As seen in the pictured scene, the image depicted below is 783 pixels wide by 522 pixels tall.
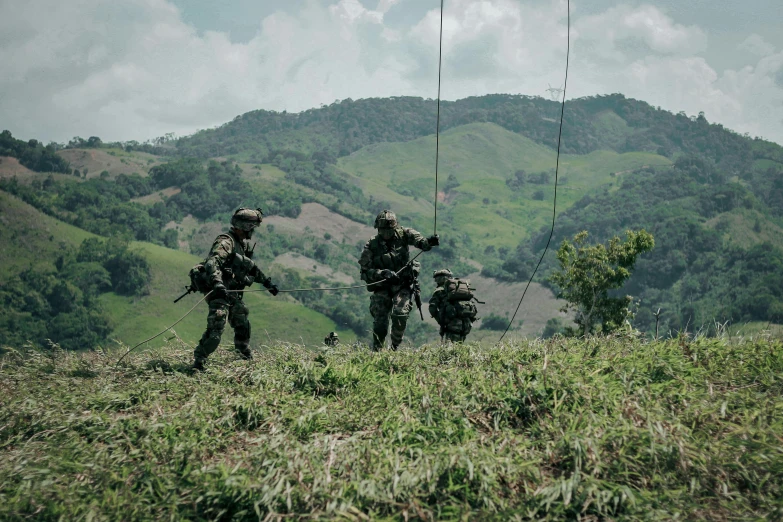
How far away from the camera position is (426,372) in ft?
32.4

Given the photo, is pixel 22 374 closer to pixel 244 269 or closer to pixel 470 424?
pixel 244 269

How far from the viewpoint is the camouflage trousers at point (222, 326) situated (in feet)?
37.2

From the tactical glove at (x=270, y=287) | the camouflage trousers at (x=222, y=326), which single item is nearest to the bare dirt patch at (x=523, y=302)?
the tactical glove at (x=270, y=287)

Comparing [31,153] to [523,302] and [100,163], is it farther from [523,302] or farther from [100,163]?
[523,302]

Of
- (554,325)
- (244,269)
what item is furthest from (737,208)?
(244,269)

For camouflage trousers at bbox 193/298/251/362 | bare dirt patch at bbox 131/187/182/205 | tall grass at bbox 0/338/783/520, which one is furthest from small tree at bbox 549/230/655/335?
bare dirt patch at bbox 131/187/182/205

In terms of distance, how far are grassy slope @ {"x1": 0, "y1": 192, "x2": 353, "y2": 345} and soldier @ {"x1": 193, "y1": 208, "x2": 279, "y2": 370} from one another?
80.8m

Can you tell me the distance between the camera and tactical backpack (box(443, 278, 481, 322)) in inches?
552

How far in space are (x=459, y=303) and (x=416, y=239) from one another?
1697 mm

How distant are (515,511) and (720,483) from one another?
1.89 meters

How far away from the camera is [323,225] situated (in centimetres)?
17900

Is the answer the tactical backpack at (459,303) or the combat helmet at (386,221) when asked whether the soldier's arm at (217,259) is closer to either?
the combat helmet at (386,221)

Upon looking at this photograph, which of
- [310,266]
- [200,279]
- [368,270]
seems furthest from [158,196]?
[200,279]

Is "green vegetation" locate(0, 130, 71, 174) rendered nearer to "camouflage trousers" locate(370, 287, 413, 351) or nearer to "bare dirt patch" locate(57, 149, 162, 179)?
"bare dirt patch" locate(57, 149, 162, 179)
